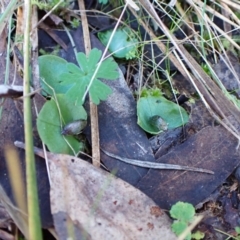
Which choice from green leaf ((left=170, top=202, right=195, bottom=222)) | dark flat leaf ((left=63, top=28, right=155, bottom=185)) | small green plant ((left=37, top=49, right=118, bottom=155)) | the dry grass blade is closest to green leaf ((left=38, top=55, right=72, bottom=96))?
small green plant ((left=37, top=49, right=118, bottom=155))

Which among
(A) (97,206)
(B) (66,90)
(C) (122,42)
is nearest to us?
(A) (97,206)

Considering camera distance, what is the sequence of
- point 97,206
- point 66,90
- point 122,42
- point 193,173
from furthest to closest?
1. point 122,42
2. point 66,90
3. point 193,173
4. point 97,206

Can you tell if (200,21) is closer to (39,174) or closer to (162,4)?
(162,4)

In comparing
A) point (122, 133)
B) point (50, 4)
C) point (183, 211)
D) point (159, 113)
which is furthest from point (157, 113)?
point (50, 4)

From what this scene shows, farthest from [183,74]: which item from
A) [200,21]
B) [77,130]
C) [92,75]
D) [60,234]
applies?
[60,234]

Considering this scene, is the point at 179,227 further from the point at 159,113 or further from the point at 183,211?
the point at 159,113

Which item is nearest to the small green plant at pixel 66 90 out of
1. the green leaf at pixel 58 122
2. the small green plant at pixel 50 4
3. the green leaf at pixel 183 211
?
the green leaf at pixel 58 122
